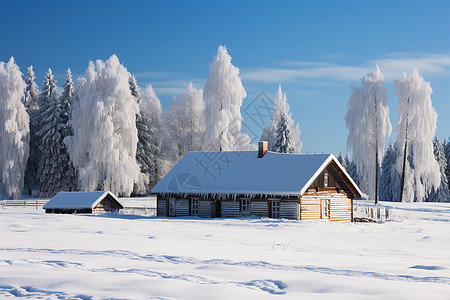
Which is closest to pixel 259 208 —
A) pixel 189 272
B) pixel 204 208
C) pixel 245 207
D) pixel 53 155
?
pixel 245 207

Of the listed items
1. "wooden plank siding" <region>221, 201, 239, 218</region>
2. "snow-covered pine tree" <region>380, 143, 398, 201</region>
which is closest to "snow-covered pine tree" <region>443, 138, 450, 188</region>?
"snow-covered pine tree" <region>380, 143, 398, 201</region>

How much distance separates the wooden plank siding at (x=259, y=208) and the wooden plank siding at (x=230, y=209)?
3.85 feet

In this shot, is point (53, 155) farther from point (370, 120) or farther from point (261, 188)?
point (370, 120)

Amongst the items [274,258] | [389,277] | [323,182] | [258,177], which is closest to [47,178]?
[258,177]

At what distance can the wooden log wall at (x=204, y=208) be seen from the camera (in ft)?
123

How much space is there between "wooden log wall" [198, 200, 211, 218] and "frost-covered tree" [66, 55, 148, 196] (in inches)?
492

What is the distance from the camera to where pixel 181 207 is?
3919 cm

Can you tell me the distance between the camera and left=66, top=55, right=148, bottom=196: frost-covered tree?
157ft

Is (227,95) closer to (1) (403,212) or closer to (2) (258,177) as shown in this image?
(2) (258,177)

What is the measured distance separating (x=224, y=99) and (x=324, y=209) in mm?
18820

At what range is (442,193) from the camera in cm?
7238

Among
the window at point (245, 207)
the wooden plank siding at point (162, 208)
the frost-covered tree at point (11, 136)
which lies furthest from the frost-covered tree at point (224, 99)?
the frost-covered tree at point (11, 136)

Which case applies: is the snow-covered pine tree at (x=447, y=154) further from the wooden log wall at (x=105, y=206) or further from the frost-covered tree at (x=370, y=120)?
the wooden log wall at (x=105, y=206)

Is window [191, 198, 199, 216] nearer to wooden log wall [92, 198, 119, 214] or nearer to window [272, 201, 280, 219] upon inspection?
window [272, 201, 280, 219]
